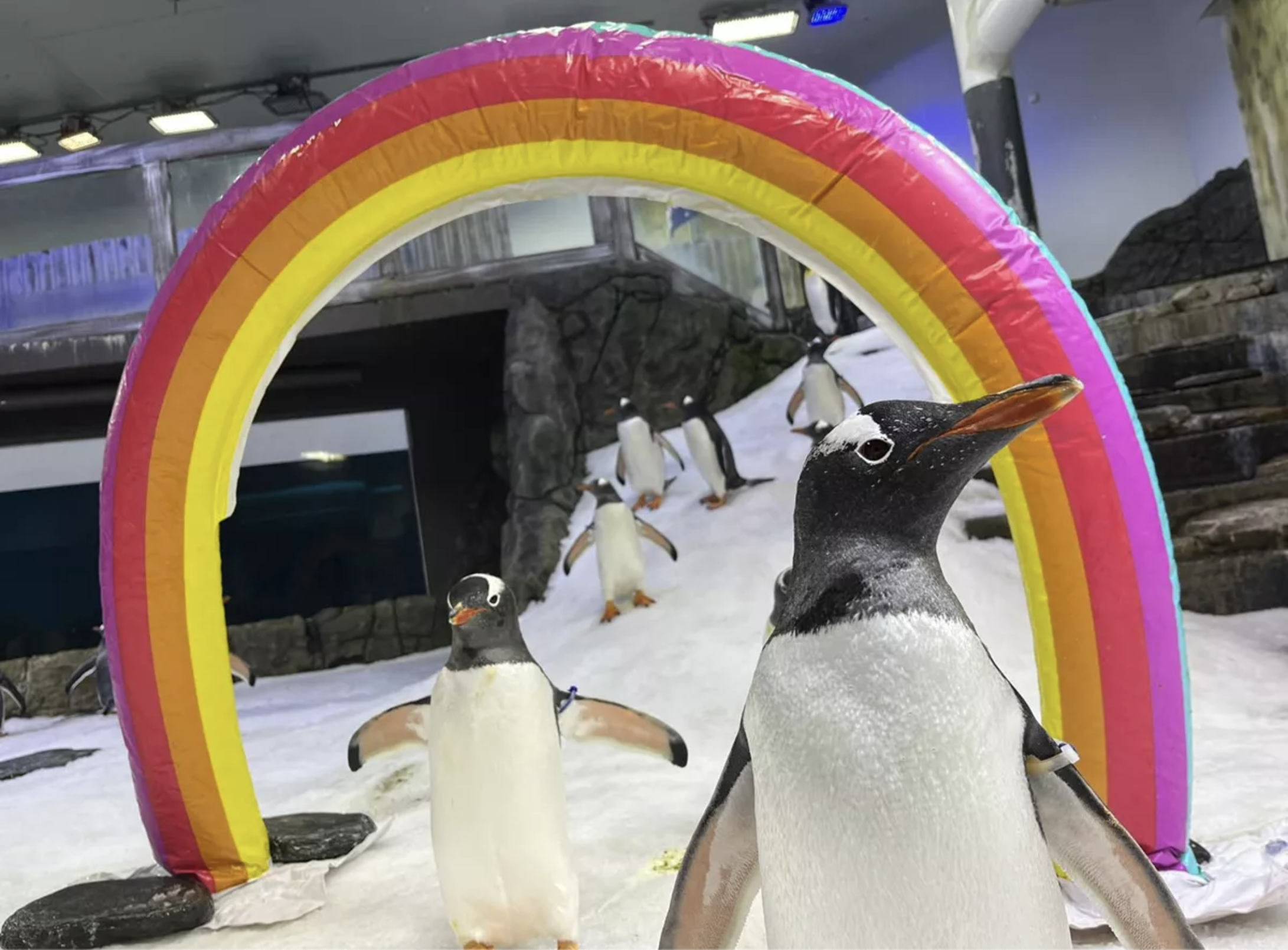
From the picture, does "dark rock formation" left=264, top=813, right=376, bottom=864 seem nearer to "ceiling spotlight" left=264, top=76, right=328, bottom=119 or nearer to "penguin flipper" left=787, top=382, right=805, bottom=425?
"penguin flipper" left=787, top=382, right=805, bottom=425

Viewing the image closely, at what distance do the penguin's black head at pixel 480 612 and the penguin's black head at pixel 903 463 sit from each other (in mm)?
1035

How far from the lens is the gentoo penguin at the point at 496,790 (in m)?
1.98

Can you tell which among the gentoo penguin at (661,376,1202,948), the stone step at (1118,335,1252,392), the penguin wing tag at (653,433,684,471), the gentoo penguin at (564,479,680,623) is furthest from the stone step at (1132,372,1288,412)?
the gentoo penguin at (661,376,1202,948)

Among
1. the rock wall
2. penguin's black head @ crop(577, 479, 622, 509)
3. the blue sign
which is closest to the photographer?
penguin's black head @ crop(577, 479, 622, 509)

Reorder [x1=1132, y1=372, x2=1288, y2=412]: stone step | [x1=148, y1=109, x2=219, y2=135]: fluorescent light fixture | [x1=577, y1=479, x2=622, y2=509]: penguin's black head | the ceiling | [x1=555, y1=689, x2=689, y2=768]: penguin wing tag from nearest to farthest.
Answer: [x1=555, y1=689, x2=689, y2=768]: penguin wing tag
[x1=1132, y1=372, x2=1288, y2=412]: stone step
[x1=577, y1=479, x2=622, y2=509]: penguin's black head
the ceiling
[x1=148, y1=109, x2=219, y2=135]: fluorescent light fixture

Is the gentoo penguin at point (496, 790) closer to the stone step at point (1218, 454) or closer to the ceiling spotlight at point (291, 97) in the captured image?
the stone step at point (1218, 454)

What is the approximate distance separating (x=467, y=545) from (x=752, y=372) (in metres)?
3.54

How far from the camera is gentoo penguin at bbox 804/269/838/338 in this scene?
9867 mm

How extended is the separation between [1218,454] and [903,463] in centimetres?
464

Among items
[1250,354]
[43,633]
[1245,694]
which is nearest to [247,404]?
[1245,694]

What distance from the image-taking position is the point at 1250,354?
543cm

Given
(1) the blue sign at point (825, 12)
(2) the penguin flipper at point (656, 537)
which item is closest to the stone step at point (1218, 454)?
(2) the penguin flipper at point (656, 537)

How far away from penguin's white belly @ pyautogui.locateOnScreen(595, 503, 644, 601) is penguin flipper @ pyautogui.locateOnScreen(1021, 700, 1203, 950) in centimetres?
436

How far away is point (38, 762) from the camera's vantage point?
216 inches
